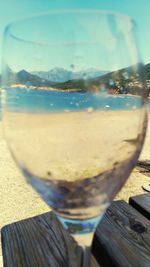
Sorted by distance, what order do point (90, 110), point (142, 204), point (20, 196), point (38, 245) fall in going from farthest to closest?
point (20, 196) < point (142, 204) < point (38, 245) < point (90, 110)

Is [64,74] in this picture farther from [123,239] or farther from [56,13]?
[123,239]

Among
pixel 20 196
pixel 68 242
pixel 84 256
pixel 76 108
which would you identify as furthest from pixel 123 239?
pixel 20 196

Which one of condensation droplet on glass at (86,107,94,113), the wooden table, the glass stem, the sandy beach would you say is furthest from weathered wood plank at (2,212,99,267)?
the sandy beach

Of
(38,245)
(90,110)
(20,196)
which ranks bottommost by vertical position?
(20,196)

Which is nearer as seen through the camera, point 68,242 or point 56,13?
point 56,13

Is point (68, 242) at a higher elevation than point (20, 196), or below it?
higher

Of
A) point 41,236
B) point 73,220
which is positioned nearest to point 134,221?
point 41,236

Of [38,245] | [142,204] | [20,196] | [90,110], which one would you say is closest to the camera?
[90,110]
